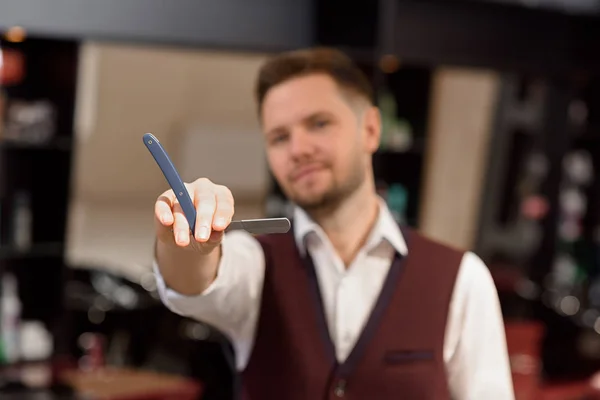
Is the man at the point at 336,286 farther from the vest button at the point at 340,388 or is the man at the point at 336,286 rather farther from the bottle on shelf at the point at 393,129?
the bottle on shelf at the point at 393,129

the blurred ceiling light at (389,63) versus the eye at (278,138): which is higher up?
the eye at (278,138)

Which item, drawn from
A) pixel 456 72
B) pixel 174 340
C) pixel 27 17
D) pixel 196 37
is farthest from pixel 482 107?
pixel 27 17

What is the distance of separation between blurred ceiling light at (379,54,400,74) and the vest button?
1948 mm

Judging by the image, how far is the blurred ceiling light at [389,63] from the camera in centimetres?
283

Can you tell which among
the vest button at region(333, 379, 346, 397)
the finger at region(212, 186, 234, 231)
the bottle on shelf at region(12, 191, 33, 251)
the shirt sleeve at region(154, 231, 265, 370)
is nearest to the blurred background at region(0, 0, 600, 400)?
the bottle on shelf at region(12, 191, 33, 251)

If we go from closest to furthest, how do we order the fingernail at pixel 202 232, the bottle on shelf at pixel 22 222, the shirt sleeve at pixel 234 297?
the fingernail at pixel 202 232
the shirt sleeve at pixel 234 297
the bottle on shelf at pixel 22 222

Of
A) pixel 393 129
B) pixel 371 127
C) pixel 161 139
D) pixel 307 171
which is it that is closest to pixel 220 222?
pixel 307 171

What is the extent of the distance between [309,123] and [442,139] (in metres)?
2.16

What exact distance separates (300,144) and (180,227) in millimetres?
240

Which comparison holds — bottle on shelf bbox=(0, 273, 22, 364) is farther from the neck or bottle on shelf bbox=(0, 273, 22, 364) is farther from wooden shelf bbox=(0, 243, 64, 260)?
the neck

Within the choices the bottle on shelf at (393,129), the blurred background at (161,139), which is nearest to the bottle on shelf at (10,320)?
the blurred background at (161,139)

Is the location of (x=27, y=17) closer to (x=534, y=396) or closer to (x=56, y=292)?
(x=56, y=292)

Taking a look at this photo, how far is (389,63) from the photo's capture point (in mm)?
2904

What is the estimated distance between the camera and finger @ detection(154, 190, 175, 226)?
78 centimetres
